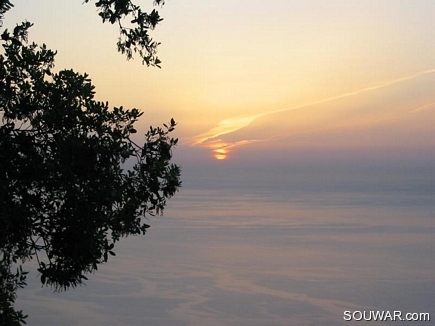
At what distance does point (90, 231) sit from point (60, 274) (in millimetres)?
580

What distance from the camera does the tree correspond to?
6.71m

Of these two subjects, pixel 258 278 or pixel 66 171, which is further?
pixel 258 278

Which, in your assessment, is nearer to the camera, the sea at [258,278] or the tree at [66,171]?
the tree at [66,171]

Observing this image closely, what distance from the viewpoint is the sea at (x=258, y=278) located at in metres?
20.8

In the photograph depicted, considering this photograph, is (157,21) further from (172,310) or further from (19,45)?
(172,310)

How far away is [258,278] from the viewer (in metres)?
26.2

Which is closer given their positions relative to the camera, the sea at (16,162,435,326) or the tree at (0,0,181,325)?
the tree at (0,0,181,325)

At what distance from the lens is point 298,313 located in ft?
68.4

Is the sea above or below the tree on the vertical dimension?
below

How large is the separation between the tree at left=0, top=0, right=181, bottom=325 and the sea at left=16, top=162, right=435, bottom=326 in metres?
13.2

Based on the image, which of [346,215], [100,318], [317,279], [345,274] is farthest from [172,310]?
[346,215]

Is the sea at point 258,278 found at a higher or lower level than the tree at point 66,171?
lower

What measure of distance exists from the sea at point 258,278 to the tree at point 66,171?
13.2 m

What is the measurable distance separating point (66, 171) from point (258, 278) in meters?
20.2
